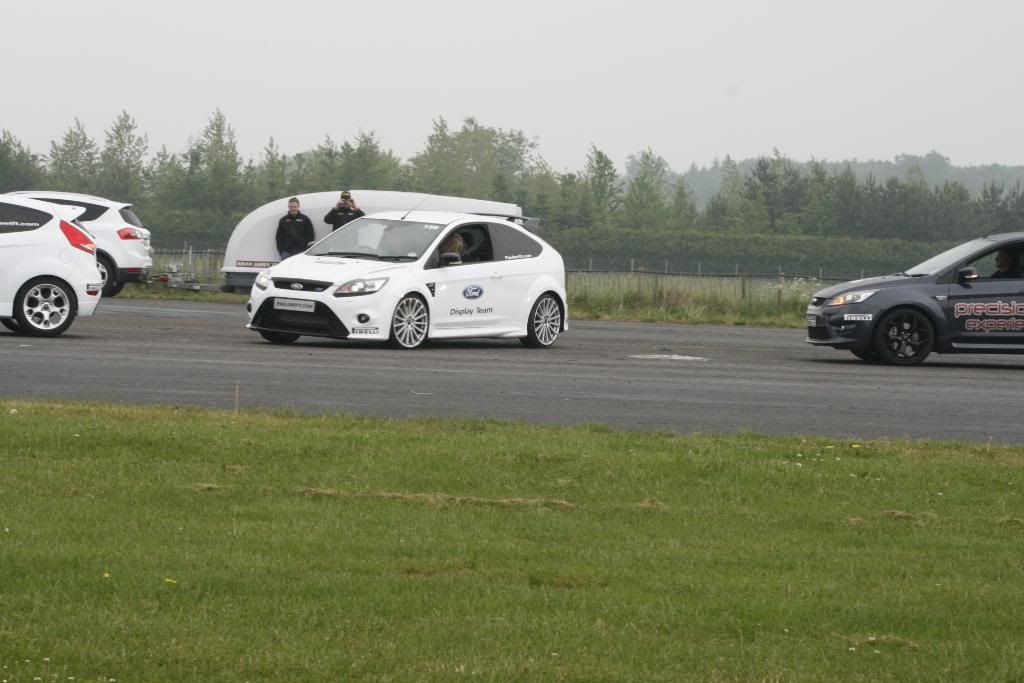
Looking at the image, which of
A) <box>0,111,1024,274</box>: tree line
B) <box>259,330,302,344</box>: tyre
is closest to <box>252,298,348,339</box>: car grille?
<box>259,330,302,344</box>: tyre

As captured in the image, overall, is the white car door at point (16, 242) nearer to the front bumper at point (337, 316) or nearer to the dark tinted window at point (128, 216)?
the front bumper at point (337, 316)

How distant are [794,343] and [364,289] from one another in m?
7.97

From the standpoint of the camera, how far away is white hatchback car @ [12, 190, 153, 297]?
1113 inches

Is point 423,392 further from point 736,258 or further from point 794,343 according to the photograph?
point 736,258

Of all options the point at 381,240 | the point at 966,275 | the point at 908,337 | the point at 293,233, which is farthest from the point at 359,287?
the point at 293,233

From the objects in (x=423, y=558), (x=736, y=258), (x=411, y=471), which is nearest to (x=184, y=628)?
(x=423, y=558)

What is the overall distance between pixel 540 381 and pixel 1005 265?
771 centimetres

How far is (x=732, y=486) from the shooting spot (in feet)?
29.8

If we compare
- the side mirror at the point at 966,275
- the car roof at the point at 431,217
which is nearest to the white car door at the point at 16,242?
the car roof at the point at 431,217

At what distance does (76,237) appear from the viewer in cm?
1923

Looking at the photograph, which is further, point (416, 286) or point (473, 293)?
point (473, 293)

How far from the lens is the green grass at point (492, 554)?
5.53 m

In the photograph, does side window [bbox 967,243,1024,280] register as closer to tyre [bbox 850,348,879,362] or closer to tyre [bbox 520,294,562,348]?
tyre [bbox 850,348,879,362]

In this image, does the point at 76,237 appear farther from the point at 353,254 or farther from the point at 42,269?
the point at 353,254
